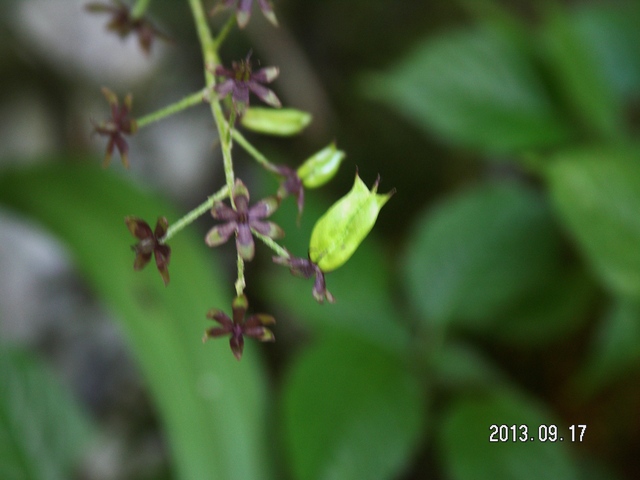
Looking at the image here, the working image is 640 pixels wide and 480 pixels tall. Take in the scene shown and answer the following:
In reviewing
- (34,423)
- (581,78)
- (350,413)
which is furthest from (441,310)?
(34,423)

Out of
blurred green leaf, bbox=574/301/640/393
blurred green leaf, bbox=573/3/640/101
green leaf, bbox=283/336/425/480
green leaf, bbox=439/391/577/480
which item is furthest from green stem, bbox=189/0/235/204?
blurred green leaf, bbox=573/3/640/101

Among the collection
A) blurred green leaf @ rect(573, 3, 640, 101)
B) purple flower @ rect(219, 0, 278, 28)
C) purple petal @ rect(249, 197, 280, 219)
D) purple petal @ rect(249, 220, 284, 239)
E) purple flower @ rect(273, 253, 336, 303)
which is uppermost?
blurred green leaf @ rect(573, 3, 640, 101)

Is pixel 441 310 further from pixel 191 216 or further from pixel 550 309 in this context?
pixel 191 216

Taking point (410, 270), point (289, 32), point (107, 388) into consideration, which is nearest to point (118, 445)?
point (107, 388)

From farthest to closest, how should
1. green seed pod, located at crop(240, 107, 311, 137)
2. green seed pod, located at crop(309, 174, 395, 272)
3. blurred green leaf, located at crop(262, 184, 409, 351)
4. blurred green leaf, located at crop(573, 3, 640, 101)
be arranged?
blurred green leaf, located at crop(573, 3, 640, 101) < blurred green leaf, located at crop(262, 184, 409, 351) < green seed pod, located at crop(240, 107, 311, 137) < green seed pod, located at crop(309, 174, 395, 272)

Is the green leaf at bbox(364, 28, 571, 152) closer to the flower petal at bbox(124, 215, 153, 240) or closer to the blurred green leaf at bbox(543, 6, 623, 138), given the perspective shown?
the blurred green leaf at bbox(543, 6, 623, 138)

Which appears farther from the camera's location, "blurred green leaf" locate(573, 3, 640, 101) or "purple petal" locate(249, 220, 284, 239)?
"blurred green leaf" locate(573, 3, 640, 101)

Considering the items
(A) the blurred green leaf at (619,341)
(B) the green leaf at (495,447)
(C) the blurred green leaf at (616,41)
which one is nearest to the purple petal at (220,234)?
(B) the green leaf at (495,447)
